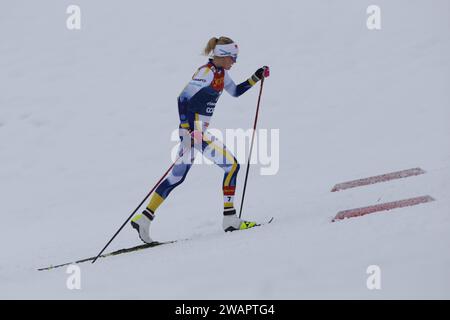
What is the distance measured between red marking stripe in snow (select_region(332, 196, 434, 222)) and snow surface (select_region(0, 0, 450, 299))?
0.19m

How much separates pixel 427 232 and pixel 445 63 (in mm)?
8979

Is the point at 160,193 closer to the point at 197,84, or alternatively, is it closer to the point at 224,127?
the point at 197,84

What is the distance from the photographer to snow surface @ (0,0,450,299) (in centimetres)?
568

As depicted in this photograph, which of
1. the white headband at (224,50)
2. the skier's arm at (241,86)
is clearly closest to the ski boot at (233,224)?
the skier's arm at (241,86)

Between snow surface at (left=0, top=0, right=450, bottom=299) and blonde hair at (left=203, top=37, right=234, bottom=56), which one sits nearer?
snow surface at (left=0, top=0, right=450, bottom=299)

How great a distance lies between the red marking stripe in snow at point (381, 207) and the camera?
279 inches

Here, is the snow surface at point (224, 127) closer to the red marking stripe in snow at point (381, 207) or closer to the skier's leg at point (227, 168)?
the red marking stripe in snow at point (381, 207)

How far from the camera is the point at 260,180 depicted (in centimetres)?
1132

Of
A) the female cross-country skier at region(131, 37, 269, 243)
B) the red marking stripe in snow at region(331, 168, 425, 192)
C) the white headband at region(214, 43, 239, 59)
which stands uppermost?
the white headband at region(214, 43, 239, 59)

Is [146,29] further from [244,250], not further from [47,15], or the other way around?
[244,250]

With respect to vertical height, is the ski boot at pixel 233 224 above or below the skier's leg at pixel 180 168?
below

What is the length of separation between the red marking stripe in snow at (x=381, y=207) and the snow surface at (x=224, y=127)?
194 millimetres

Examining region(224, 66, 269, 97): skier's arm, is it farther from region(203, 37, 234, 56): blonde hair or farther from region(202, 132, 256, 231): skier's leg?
region(202, 132, 256, 231): skier's leg

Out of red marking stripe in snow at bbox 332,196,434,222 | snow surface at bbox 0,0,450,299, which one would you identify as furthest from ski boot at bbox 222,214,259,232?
red marking stripe in snow at bbox 332,196,434,222
